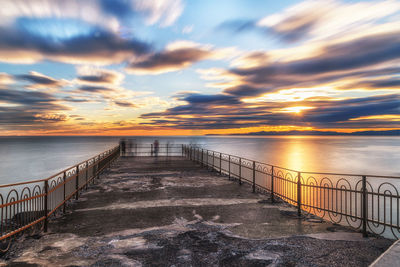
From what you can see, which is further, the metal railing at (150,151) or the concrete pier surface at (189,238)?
the metal railing at (150,151)

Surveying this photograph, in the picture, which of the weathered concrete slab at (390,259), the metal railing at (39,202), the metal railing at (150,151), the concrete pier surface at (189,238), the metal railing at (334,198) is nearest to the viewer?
the weathered concrete slab at (390,259)

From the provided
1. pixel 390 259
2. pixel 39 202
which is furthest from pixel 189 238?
pixel 39 202

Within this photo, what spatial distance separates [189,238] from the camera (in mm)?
6148

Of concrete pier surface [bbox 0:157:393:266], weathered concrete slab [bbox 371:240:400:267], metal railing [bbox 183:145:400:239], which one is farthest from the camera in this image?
metal railing [bbox 183:145:400:239]

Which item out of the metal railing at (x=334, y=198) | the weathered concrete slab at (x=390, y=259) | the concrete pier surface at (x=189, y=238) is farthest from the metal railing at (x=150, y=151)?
the weathered concrete slab at (x=390, y=259)

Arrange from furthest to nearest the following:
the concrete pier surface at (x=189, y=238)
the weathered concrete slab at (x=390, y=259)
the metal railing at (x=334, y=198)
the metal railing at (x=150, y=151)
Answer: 1. the metal railing at (x=150, y=151)
2. the metal railing at (x=334, y=198)
3. the concrete pier surface at (x=189, y=238)
4. the weathered concrete slab at (x=390, y=259)

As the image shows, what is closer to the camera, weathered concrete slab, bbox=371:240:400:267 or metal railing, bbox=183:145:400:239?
Result: weathered concrete slab, bbox=371:240:400:267

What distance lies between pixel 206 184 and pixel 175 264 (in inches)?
334

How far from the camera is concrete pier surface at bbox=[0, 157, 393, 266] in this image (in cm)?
509

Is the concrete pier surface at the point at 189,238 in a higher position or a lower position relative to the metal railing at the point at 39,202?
lower

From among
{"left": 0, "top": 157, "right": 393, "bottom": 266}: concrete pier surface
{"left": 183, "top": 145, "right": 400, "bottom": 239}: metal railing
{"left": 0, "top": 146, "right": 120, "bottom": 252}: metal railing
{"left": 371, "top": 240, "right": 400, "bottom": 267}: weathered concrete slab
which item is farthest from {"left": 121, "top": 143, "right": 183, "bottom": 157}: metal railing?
{"left": 371, "top": 240, "right": 400, "bottom": 267}: weathered concrete slab

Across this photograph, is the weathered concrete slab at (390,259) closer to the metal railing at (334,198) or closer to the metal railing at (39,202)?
the metal railing at (334,198)

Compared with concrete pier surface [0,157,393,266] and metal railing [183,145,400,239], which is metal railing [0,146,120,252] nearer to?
concrete pier surface [0,157,393,266]

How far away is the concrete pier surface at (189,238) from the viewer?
5.09 metres
